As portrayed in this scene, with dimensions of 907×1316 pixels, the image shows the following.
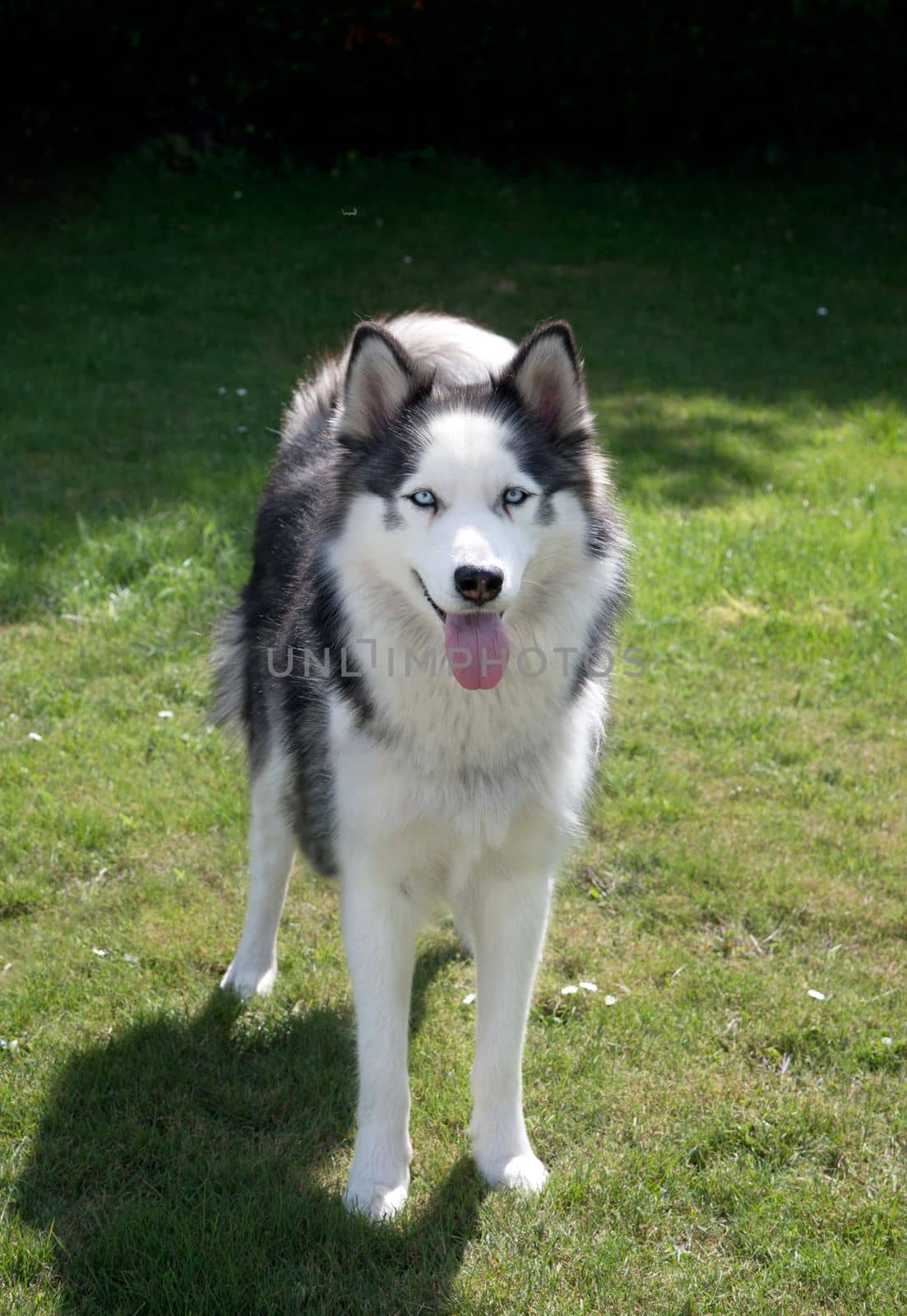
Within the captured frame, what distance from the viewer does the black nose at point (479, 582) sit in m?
2.32

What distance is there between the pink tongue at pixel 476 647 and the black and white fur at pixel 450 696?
0.21 ft

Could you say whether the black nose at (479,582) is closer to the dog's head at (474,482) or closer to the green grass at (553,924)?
the dog's head at (474,482)

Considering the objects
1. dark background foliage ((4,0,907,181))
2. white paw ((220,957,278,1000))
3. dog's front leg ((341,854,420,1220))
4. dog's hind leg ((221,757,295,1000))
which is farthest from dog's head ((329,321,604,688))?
dark background foliage ((4,0,907,181))

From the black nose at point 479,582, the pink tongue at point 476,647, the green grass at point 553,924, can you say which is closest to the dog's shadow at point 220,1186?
the green grass at point 553,924

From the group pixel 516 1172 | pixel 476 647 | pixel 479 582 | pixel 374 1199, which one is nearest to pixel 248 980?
pixel 374 1199

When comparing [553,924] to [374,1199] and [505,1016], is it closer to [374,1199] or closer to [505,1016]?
[505,1016]

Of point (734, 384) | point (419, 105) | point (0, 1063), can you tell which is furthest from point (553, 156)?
point (0, 1063)

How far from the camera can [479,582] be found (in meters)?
2.32

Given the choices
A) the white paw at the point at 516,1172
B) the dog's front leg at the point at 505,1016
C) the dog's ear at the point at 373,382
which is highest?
the dog's ear at the point at 373,382

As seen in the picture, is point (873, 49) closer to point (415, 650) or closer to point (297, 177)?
point (297, 177)

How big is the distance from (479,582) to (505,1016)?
1.03 metres

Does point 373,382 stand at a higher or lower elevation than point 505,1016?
higher

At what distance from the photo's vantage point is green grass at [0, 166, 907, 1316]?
2568 mm

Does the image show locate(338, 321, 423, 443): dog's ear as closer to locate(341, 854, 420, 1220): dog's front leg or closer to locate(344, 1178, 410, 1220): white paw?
locate(341, 854, 420, 1220): dog's front leg
